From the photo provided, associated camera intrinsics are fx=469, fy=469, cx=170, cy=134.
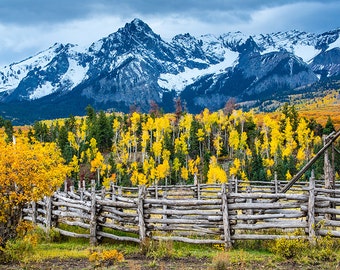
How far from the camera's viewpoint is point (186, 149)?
98250mm

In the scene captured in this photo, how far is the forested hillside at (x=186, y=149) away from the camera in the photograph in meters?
86.0

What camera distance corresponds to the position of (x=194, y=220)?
15312 millimetres

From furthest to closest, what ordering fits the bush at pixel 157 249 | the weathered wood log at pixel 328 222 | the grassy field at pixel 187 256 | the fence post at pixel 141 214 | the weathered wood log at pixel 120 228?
1. the weathered wood log at pixel 120 228
2. the fence post at pixel 141 214
3. the bush at pixel 157 249
4. the weathered wood log at pixel 328 222
5. the grassy field at pixel 187 256

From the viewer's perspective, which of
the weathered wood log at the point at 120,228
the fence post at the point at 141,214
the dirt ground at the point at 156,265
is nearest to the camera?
the dirt ground at the point at 156,265

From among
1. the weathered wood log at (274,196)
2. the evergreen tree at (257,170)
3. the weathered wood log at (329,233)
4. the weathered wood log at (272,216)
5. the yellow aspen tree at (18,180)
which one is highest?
the yellow aspen tree at (18,180)

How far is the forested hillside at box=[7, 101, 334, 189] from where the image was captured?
86.0m

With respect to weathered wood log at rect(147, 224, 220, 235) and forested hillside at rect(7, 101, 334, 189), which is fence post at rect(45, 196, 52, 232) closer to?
weathered wood log at rect(147, 224, 220, 235)

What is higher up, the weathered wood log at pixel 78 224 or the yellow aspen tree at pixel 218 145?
the yellow aspen tree at pixel 218 145

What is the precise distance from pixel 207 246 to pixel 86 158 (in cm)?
8718

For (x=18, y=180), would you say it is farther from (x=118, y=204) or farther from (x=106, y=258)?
(x=118, y=204)

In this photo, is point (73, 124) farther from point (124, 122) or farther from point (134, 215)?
point (134, 215)

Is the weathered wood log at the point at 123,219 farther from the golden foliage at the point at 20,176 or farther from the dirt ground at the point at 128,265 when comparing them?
the golden foliage at the point at 20,176

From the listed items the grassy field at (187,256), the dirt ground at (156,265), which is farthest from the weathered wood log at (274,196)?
the dirt ground at (156,265)

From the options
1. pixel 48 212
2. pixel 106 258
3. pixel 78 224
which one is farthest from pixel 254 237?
pixel 48 212
